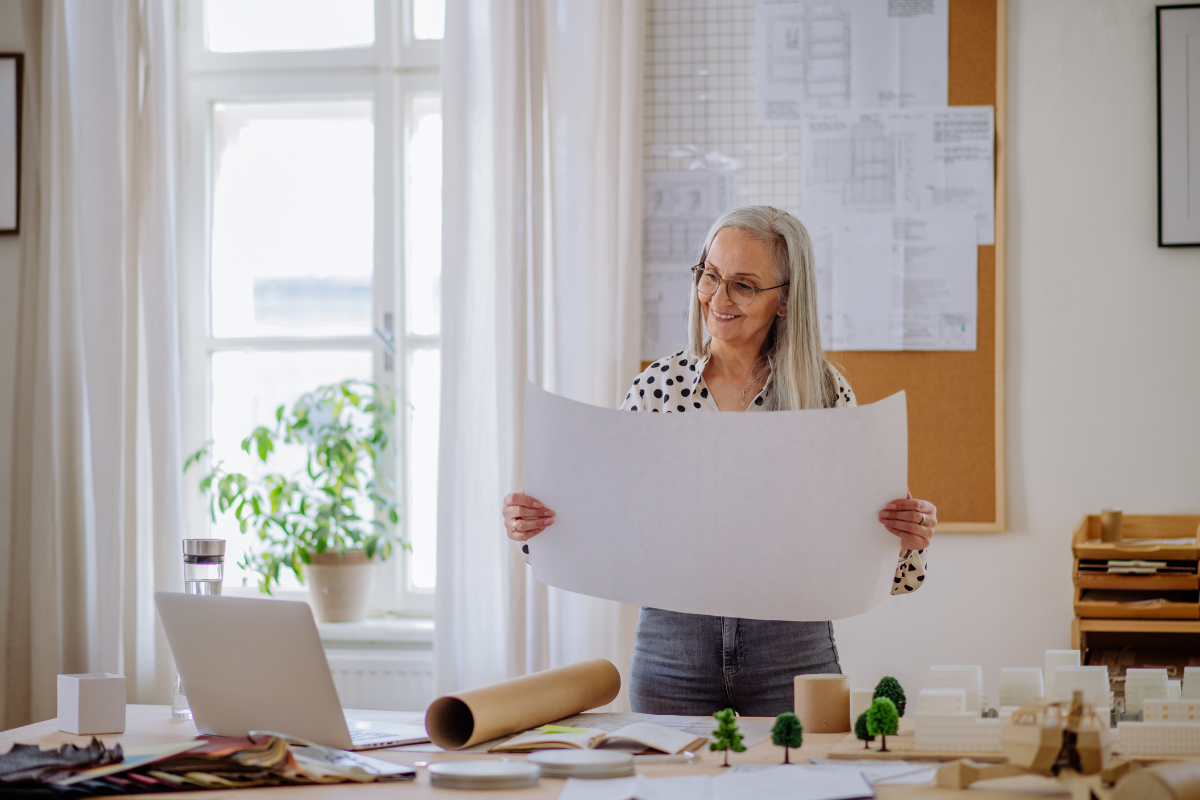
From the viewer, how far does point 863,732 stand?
47.7 inches

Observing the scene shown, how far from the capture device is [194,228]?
3.13 m

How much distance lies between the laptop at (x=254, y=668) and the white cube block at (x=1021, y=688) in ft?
2.42

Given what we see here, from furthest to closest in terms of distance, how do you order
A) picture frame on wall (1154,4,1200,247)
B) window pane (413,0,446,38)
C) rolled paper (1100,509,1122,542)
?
window pane (413,0,446,38) < picture frame on wall (1154,4,1200,247) < rolled paper (1100,509,1122,542)

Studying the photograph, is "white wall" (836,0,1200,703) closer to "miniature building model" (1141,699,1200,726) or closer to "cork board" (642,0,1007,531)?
"cork board" (642,0,1007,531)

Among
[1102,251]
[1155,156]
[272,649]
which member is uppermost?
[1155,156]

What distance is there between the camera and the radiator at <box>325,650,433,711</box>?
2.85 m

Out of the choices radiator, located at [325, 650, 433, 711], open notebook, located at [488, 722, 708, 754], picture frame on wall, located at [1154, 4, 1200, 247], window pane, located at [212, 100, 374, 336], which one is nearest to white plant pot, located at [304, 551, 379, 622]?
radiator, located at [325, 650, 433, 711]

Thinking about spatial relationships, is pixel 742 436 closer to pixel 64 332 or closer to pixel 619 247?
pixel 619 247

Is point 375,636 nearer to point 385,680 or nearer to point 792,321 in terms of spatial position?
point 385,680

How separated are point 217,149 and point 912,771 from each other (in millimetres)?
2732

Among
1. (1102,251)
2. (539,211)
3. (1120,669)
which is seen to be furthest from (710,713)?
(1102,251)

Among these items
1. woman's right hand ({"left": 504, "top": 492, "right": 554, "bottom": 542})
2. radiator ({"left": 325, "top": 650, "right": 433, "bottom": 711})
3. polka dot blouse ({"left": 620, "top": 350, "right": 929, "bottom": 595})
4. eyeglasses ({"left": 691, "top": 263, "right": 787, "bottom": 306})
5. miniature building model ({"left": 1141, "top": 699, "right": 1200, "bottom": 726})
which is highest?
eyeglasses ({"left": 691, "top": 263, "right": 787, "bottom": 306})

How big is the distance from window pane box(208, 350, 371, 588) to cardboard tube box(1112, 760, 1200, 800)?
2488 millimetres

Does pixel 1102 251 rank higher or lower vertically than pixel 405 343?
higher
